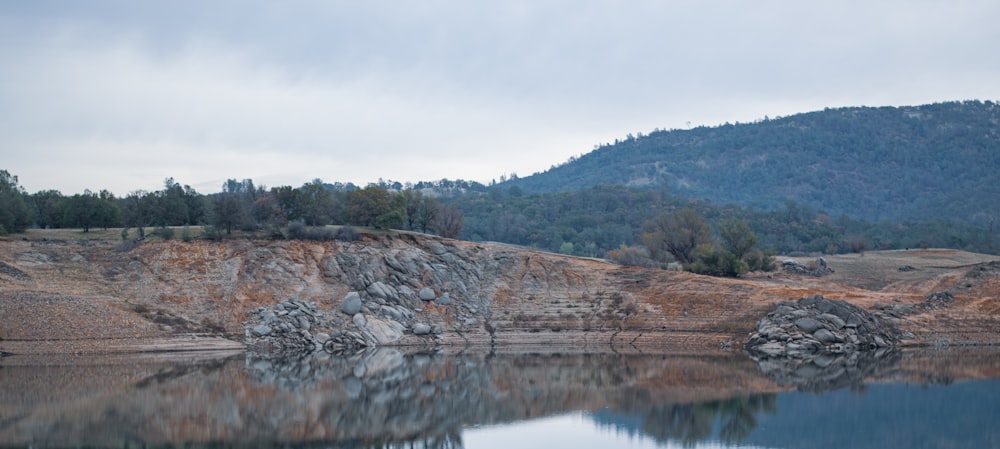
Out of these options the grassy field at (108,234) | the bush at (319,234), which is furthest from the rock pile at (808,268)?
the bush at (319,234)

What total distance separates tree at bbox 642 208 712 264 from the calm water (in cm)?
2521

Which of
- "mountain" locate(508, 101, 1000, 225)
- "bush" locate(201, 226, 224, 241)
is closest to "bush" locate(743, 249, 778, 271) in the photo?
"bush" locate(201, 226, 224, 241)

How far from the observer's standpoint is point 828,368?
116 ft

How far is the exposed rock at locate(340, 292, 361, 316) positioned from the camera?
160 ft

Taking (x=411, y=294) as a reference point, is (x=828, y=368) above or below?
below

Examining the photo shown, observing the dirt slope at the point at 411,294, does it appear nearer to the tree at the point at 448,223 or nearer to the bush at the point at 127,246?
the bush at the point at 127,246

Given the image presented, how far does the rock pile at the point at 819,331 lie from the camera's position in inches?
1651

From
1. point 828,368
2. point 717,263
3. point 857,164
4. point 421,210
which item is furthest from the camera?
point 857,164

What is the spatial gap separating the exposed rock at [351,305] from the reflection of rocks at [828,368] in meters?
20.9

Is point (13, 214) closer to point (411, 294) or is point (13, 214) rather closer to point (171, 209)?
point (171, 209)

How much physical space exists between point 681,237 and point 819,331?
2270cm

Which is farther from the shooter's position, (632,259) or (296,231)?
(632,259)

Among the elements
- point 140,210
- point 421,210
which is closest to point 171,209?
point 140,210

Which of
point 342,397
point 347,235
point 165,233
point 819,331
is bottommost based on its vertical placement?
point 342,397
